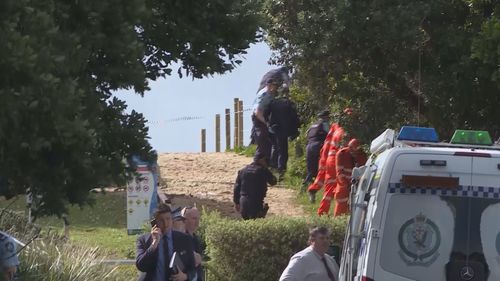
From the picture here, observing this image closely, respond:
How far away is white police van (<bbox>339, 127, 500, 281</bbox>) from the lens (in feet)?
30.3

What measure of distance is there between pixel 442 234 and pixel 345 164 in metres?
8.23

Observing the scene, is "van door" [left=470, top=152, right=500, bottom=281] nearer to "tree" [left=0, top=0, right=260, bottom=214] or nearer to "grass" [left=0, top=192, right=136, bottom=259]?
"tree" [left=0, top=0, right=260, bottom=214]

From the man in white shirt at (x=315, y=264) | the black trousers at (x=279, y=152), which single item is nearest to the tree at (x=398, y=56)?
the black trousers at (x=279, y=152)

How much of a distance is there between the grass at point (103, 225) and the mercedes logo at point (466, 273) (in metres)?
7.14

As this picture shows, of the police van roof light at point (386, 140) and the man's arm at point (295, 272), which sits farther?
the man's arm at point (295, 272)

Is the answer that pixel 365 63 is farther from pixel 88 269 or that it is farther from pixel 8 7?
pixel 8 7

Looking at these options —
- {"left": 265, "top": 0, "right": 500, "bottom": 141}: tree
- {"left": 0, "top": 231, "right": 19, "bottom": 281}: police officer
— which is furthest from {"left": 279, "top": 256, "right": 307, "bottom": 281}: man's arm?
{"left": 265, "top": 0, "right": 500, "bottom": 141}: tree

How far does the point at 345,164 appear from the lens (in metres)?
17.5

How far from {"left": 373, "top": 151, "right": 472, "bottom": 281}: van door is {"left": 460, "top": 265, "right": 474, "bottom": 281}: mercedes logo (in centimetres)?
12

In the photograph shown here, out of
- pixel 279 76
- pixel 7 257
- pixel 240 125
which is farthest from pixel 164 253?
pixel 240 125

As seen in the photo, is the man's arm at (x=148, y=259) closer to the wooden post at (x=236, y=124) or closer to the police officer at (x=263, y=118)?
the police officer at (x=263, y=118)

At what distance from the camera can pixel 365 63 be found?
55.6ft

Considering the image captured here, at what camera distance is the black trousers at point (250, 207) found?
17.2 m

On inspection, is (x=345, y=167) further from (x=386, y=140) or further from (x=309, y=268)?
(x=386, y=140)
